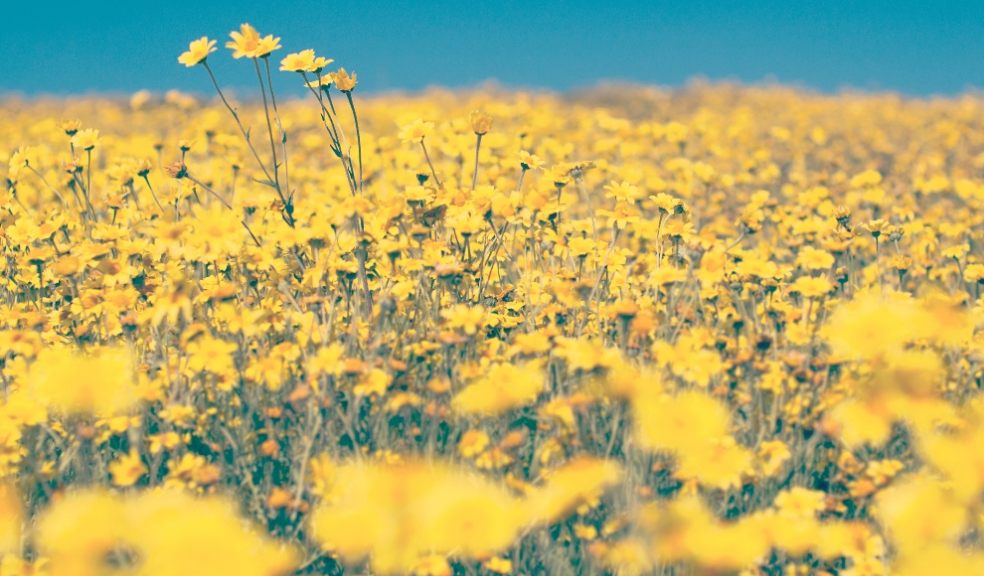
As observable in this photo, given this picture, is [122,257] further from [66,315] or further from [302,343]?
[302,343]

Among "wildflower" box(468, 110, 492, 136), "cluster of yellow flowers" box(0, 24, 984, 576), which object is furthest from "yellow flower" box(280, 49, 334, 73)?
"wildflower" box(468, 110, 492, 136)

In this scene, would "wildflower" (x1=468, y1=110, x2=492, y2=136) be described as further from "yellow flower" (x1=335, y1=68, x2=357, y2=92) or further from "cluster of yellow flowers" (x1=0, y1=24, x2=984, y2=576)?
"yellow flower" (x1=335, y1=68, x2=357, y2=92)

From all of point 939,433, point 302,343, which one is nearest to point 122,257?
point 302,343

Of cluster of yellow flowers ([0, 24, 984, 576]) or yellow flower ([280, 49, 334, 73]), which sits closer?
cluster of yellow flowers ([0, 24, 984, 576])

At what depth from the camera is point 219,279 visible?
125 inches

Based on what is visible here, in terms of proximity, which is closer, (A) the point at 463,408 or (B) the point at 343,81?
(A) the point at 463,408

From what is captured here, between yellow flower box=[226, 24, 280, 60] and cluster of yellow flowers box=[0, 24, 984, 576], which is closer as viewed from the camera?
cluster of yellow flowers box=[0, 24, 984, 576]

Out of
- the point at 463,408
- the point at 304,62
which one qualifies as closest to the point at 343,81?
the point at 304,62

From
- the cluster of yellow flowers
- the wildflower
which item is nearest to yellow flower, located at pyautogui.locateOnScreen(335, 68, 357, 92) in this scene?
the cluster of yellow flowers

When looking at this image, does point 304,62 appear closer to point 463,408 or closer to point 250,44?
point 250,44

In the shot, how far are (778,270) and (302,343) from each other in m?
1.69

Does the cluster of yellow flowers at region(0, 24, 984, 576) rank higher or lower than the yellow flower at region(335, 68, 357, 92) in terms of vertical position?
lower

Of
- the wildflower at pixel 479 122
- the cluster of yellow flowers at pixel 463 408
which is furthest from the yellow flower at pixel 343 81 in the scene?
the wildflower at pixel 479 122

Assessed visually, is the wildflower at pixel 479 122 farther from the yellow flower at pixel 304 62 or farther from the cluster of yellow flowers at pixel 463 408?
the yellow flower at pixel 304 62
